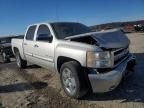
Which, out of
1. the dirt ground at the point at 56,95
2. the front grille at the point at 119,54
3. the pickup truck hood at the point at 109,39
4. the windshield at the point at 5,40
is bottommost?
the dirt ground at the point at 56,95

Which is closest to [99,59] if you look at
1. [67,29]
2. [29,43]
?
[67,29]

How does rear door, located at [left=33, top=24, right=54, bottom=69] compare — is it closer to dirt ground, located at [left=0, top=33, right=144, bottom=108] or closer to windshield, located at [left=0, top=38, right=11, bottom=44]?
dirt ground, located at [left=0, top=33, right=144, bottom=108]

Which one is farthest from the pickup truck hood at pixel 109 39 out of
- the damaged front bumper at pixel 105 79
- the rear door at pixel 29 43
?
the rear door at pixel 29 43

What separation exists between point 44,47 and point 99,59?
2228 millimetres

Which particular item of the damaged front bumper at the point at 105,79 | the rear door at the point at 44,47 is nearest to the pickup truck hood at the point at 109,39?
the damaged front bumper at the point at 105,79

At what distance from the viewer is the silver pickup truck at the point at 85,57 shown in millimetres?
Answer: 4719

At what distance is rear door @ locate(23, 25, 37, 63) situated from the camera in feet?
24.7

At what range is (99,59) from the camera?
4.71m

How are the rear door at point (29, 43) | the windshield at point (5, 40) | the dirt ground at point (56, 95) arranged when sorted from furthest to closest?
the windshield at point (5, 40), the rear door at point (29, 43), the dirt ground at point (56, 95)

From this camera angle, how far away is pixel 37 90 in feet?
20.7

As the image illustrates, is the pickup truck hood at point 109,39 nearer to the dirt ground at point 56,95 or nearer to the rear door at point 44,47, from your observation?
the rear door at point 44,47

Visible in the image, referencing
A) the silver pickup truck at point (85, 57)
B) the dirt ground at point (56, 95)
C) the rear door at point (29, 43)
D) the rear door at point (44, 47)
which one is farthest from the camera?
the rear door at point (29, 43)

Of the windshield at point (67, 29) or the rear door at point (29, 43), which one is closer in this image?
the windshield at point (67, 29)

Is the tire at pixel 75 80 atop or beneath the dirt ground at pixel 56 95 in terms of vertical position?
atop
